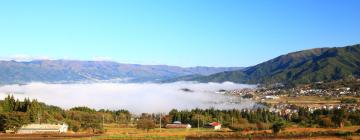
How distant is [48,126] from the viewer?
107250 millimetres

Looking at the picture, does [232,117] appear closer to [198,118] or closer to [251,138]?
[198,118]

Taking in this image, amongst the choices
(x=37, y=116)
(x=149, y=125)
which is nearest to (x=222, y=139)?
(x=149, y=125)

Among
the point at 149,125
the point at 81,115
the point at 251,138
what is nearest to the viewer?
the point at 251,138

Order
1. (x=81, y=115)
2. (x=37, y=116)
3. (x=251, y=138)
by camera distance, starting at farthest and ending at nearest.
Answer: (x=81, y=115), (x=37, y=116), (x=251, y=138)

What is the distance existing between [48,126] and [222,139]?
164 feet

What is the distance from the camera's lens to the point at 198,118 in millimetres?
139875

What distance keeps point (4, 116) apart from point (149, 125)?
30277 mm

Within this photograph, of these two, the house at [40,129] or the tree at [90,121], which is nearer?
the house at [40,129]

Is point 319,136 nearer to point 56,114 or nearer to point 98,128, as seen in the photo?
point 98,128

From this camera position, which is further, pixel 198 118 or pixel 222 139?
pixel 198 118

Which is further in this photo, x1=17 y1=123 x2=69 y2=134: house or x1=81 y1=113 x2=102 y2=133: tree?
x1=81 y1=113 x2=102 y2=133: tree

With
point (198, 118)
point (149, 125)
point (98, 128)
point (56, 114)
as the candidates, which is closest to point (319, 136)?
point (149, 125)

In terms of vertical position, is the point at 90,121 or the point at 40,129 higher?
the point at 90,121

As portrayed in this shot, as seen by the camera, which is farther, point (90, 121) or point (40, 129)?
point (90, 121)
